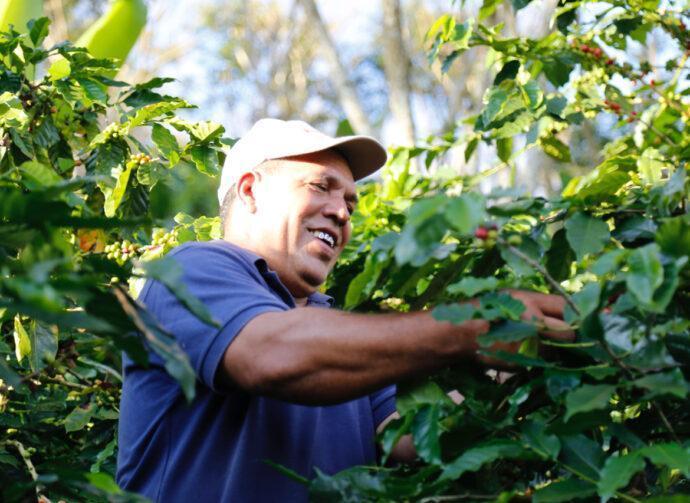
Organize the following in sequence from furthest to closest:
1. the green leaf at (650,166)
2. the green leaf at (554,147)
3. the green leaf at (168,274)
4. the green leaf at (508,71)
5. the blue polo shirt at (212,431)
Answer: the green leaf at (554,147) < the green leaf at (508,71) < the green leaf at (650,166) < the blue polo shirt at (212,431) < the green leaf at (168,274)

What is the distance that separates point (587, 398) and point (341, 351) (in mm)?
386

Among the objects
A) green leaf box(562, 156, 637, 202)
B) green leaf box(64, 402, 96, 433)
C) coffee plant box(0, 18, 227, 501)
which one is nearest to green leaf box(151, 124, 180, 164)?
coffee plant box(0, 18, 227, 501)

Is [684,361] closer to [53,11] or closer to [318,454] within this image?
[318,454]

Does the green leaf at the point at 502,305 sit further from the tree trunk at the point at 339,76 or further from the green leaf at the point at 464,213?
the tree trunk at the point at 339,76

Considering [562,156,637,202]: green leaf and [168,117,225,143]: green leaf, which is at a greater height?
[168,117,225,143]: green leaf

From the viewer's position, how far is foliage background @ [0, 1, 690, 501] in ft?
4.27

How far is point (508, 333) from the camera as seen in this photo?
144 centimetres

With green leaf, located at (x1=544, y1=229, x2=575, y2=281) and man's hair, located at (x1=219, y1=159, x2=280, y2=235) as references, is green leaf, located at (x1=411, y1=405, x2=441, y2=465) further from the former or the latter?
man's hair, located at (x1=219, y1=159, x2=280, y2=235)

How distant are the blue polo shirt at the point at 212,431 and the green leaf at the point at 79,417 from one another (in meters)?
0.52

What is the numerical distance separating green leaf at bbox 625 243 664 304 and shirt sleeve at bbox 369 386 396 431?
1000mm

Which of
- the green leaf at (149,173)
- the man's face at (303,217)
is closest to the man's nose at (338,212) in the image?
the man's face at (303,217)

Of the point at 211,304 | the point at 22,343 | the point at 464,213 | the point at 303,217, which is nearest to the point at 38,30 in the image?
the point at 22,343

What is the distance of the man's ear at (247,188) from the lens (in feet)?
7.82

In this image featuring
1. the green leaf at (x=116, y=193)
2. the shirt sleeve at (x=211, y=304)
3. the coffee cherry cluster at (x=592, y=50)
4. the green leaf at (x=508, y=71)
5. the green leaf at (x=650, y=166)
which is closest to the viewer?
the shirt sleeve at (x=211, y=304)
